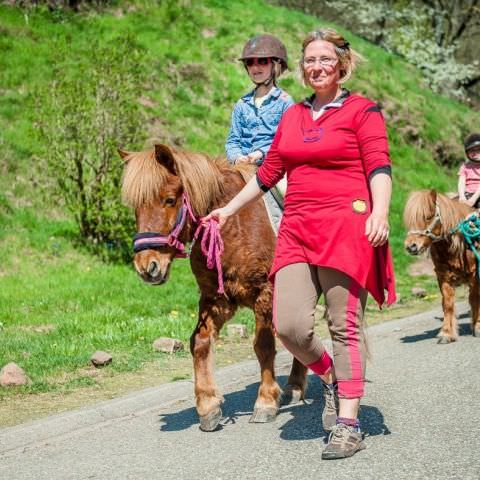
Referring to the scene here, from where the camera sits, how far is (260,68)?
21.8 feet

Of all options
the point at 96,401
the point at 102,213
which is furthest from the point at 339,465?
the point at 102,213

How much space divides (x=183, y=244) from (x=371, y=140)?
151 centimetres

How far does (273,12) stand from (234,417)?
20.1 m

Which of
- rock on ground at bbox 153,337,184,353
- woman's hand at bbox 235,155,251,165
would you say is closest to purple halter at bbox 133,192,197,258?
woman's hand at bbox 235,155,251,165

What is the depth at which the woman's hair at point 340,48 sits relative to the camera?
476 cm

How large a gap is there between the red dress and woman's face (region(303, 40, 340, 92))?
170 millimetres

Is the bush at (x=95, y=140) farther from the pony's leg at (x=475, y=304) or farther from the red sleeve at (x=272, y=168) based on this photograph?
the red sleeve at (x=272, y=168)

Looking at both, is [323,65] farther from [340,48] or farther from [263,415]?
[263,415]

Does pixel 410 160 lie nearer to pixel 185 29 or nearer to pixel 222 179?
pixel 185 29

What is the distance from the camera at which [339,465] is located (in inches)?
172

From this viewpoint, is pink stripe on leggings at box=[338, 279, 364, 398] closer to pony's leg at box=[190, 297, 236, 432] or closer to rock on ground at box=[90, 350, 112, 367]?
pony's leg at box=[190, 297, 236, 432]

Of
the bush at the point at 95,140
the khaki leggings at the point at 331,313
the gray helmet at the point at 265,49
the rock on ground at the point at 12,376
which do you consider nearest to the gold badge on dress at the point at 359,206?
the khaki leggings at the point at 331,313

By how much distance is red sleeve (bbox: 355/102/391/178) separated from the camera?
451 cm

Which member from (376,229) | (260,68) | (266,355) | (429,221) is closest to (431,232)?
(429,221)
